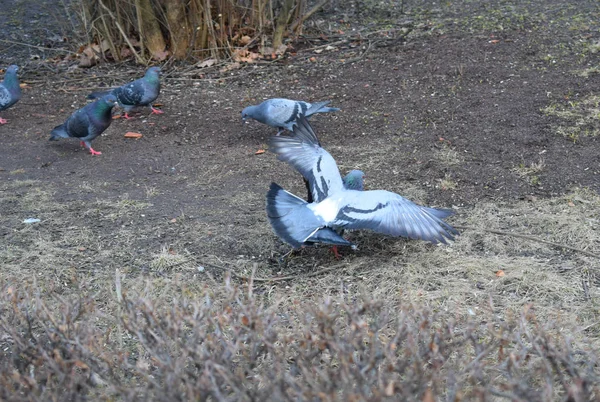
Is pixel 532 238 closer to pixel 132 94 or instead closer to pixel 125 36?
pixel 132 94

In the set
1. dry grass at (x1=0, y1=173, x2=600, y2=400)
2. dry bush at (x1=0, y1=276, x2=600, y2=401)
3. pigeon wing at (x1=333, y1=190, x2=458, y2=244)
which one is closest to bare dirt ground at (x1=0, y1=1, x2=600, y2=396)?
dry grass at (x1=0, y1=173, x2=600, y2=400)

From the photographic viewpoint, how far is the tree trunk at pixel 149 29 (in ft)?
26.6

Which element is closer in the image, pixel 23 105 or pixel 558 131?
pixel 558 131

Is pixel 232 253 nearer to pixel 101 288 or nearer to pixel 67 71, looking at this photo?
pixel 101 288

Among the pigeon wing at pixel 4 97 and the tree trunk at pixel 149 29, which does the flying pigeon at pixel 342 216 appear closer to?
the pigeon wing at pixel 4 97

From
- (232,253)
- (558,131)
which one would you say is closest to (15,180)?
(232,253)

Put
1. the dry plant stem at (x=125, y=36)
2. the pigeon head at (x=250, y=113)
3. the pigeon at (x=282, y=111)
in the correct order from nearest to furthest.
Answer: the pigeon at (x=282, y=111), the pigeon head at (x=250, y=113), the dry plant stem at (x=125, y=36)

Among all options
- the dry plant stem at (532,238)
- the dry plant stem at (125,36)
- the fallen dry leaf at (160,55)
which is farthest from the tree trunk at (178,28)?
the dry plant stem at (532,238)

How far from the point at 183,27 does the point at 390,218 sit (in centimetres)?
523

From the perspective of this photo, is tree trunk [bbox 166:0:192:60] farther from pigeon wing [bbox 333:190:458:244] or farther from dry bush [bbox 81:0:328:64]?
pigeon wing [bbox 333:190:458:244]

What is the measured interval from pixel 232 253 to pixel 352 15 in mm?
6397

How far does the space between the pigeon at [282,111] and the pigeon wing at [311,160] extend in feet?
5.44

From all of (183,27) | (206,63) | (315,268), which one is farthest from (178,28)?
(315,268)

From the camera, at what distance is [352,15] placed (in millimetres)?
9789
